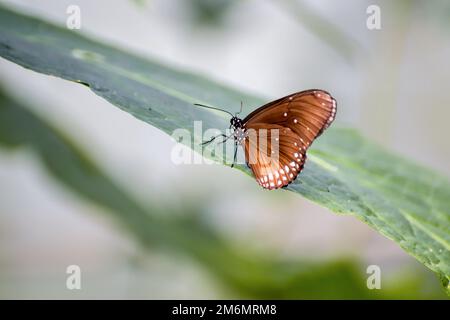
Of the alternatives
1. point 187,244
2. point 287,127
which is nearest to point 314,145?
point 287,127

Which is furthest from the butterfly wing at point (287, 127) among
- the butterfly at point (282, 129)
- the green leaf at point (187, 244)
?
the green leaf at point (187, 244)

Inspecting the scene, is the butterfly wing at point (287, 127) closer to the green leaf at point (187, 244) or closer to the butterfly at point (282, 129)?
the butterfly at point (282, 129)

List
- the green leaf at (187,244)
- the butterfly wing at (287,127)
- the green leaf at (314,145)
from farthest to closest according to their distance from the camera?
1. the green leaf at (187,244)
2. the butterfly wing at (287,127)
3. the green leaf at (314,145)

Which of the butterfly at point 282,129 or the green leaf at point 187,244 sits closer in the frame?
the butterfly at point 282,129

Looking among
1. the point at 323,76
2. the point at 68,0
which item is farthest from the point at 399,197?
the point at 68,0

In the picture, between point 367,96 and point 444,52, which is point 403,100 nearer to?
point 444,52

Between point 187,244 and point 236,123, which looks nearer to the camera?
point 236,123

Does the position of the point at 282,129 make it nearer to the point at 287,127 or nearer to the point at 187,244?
the point at 287,127
